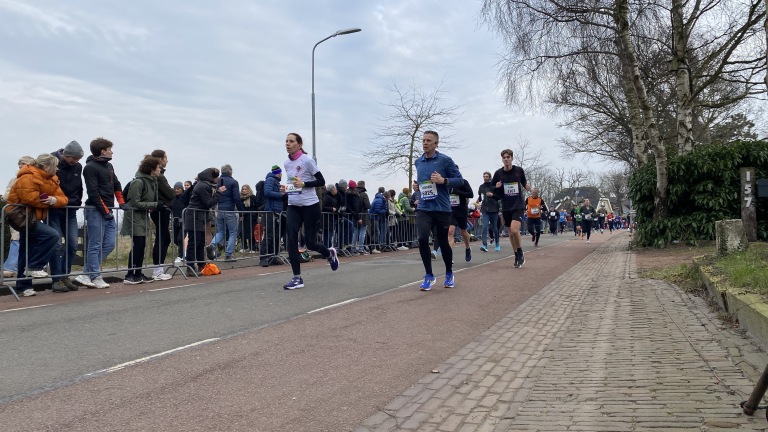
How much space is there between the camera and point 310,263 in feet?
46.3

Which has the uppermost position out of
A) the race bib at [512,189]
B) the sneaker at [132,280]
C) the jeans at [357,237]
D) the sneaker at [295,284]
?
the race bib at [512,189]

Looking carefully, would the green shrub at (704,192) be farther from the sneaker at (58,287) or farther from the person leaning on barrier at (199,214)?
the sneaker at (58,287)

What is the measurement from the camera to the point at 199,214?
12062mm

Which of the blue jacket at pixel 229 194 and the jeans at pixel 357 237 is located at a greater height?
the blue jacket at pixel 229 194

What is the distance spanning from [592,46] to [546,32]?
52.8 inches

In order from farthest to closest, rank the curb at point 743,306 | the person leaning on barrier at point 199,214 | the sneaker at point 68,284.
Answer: the person leaning on barrier at point 199,214 → the sneaker at point 68,284 → the curb at point 743,306

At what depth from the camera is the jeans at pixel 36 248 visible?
340 inches

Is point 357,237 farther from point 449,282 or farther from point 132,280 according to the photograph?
point 449,282

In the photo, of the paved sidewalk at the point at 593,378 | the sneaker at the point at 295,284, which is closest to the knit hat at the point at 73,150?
the sneaker at the point at 295,284

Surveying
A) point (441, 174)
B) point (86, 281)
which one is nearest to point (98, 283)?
point (86, 281)

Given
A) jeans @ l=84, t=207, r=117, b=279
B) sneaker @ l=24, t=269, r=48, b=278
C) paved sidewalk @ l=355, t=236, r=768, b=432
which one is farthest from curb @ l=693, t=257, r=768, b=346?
sneaker @ l=24, t=269, r=48, b=278

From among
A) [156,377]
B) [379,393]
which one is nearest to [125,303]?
[156,377]

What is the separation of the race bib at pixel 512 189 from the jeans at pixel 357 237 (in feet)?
20.1

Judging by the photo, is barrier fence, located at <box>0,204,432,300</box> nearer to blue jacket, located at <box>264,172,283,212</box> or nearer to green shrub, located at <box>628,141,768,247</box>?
blue jacket, located at <box>264,172,283,212</box>
